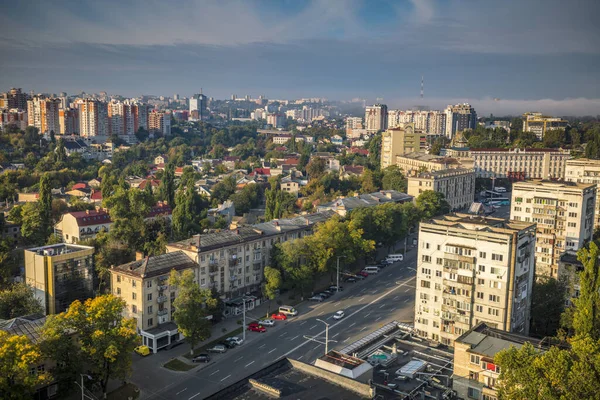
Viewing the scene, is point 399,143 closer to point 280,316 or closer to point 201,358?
point 280,316

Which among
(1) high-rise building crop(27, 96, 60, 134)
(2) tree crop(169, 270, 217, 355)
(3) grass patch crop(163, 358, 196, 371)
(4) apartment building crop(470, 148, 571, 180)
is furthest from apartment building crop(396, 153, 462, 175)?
(1) high-rise building crop(27, 96, 60, 134)

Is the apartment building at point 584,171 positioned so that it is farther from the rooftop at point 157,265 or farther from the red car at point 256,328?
the rooftop at point 157,265

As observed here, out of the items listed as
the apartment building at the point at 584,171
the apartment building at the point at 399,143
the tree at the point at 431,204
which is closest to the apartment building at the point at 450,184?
the tree at the point at 431,204

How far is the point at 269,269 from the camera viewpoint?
40562 millimetres

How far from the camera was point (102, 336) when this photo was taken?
26.3m

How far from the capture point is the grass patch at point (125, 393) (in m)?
28.0

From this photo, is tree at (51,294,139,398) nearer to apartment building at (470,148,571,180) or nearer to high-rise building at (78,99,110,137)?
apartment building at (470,148,571,180)

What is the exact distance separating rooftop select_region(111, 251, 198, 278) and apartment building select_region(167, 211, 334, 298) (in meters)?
0.70

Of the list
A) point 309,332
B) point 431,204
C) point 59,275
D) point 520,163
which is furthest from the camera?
point 520,163

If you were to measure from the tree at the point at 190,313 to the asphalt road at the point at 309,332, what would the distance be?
1728 millimetres

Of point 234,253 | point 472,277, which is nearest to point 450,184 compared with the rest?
point 234,253

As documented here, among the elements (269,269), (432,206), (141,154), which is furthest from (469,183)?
(141,154)

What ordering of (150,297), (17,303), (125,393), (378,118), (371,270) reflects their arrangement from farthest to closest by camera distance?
1. (378,118)
2. (371,270)
3. (150,297)
4. (17,303)
5. (125,393)

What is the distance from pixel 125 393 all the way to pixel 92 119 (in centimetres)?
12252
